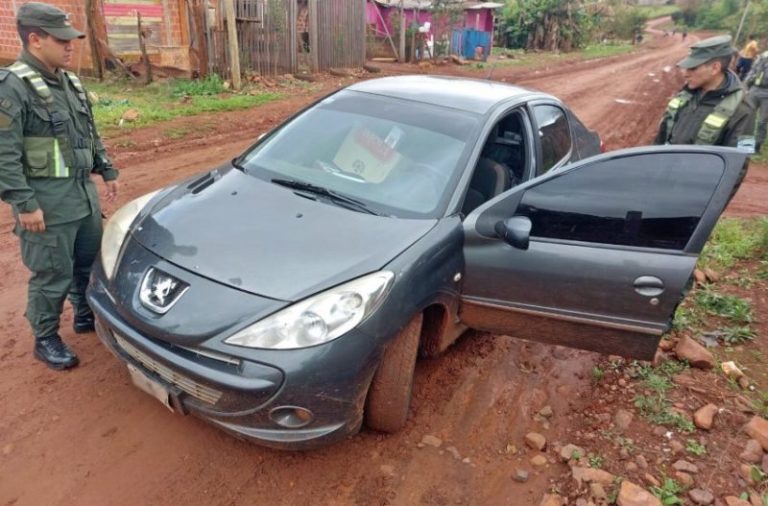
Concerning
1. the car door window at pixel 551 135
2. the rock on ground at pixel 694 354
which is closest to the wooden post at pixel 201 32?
the car door window at pixel 551 135

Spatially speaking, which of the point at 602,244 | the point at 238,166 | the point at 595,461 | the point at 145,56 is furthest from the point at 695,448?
the point at 145,56

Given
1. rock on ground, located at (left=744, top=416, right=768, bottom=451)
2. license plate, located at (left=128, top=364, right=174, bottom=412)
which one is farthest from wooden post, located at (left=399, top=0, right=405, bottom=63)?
license plate, located at (left=128, top=364, right=174, bottom=412)

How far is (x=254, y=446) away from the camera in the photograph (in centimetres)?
261

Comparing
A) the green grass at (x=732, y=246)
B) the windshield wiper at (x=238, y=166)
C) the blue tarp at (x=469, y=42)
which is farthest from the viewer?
the blue tarp at (x=469, y=42)

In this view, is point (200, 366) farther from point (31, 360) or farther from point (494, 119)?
point (494, 119)

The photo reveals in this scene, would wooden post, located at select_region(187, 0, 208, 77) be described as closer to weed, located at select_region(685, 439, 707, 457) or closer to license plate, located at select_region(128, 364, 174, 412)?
license plate, located at select_region(128, 364, 174, 412)

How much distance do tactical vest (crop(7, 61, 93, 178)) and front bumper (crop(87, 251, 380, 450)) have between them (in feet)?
2.88

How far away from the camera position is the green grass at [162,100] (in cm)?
837

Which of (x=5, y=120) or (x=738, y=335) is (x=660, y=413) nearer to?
(x=738, y=335)

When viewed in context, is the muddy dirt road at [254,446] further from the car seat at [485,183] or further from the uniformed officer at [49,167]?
the car seat at [485,183]

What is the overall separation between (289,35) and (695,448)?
12305 mm

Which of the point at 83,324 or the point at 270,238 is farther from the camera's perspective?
the point at 83,324

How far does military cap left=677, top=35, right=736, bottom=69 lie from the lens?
11.9ft

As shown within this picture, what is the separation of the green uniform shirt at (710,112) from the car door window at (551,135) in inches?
31.6
